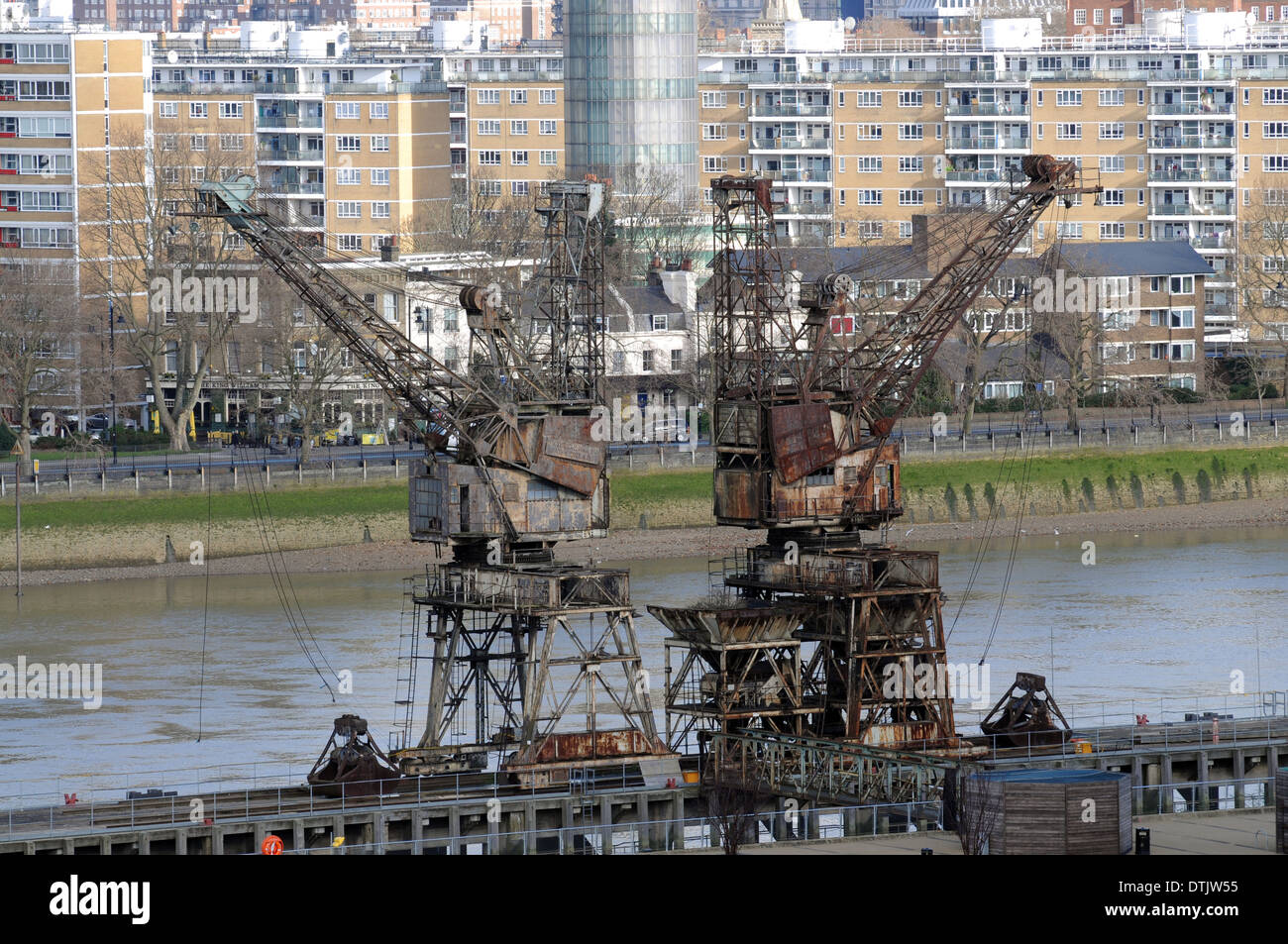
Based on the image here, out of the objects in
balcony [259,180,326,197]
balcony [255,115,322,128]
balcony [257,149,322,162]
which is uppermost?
balcony [255,115,322,128]

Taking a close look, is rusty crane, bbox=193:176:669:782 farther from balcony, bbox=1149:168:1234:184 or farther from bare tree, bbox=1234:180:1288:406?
balcony, bbox=1149:168:1234:184

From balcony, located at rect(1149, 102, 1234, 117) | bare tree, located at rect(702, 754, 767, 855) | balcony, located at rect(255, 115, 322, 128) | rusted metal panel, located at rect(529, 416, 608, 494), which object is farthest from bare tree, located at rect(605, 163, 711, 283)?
bare tree, located at rect(702, 754, 767, 855)

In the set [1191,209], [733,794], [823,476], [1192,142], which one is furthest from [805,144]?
[733,794]

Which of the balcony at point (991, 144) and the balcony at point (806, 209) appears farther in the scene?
the balcony at point (991, 144)

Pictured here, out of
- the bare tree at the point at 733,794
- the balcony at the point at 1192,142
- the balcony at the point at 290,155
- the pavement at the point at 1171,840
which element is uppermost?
the balcony at the point at 1192,142

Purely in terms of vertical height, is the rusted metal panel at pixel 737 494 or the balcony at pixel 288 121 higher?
the balcony at pixel 288 121

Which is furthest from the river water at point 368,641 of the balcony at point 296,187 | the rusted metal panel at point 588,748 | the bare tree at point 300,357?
the balcony at point 296,187

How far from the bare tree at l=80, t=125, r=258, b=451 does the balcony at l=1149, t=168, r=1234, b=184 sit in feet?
171

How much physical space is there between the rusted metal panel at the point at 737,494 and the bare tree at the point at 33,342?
45.5 meters

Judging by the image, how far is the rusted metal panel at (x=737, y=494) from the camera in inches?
2506

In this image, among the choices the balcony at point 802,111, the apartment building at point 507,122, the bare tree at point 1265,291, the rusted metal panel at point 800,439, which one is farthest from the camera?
the apartment building at point 507,122

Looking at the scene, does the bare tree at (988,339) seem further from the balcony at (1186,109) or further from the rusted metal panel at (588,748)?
the rusted metal panel at (588,748)

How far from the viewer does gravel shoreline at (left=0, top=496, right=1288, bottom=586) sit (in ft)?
314
